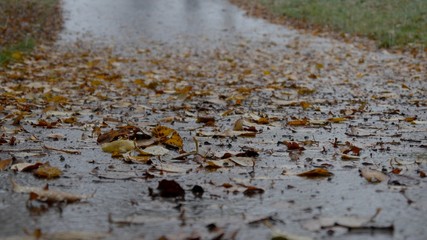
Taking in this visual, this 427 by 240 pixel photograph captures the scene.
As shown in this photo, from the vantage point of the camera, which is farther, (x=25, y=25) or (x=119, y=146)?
(x=25, y=25)

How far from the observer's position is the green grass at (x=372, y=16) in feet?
42.6

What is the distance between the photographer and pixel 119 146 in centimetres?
303

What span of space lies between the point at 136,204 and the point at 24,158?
0.98 metres

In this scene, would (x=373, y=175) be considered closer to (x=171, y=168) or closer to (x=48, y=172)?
(x=171, y=168)

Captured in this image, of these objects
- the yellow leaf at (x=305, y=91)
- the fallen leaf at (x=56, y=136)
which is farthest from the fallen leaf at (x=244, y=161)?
the yellow leaf at (x=305, y=91)

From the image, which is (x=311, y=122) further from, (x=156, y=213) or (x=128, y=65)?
(x=128, y=65)

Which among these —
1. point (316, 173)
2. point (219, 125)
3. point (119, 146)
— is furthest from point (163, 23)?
point (316, 173)

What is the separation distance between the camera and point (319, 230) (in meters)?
1.81

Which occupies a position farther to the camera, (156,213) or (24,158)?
(24,158)

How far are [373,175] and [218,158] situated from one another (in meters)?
0.77

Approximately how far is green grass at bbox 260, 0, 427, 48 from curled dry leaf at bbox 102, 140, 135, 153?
33.7 feet

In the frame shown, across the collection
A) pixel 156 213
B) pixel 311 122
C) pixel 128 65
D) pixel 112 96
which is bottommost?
pixel 128 65

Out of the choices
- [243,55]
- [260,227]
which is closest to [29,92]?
[260,227]

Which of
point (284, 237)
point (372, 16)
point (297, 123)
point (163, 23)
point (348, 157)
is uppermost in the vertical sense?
point (284, 237)
